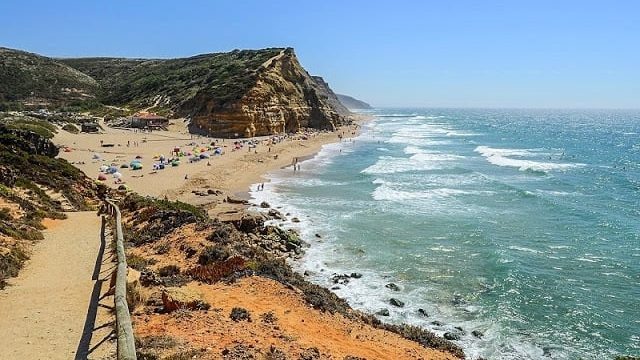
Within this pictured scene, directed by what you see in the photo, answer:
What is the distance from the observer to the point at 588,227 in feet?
93.2

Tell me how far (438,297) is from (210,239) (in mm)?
8764

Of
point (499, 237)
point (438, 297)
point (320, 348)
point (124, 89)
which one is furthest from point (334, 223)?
point (124, 89)

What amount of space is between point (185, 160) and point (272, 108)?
27.3 m

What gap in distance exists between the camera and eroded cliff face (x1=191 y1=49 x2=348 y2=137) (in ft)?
222

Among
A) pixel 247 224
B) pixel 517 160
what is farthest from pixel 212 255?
pixel 517 160

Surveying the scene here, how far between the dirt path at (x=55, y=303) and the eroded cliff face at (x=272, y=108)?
2173 inches

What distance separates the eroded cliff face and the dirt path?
55192 mm

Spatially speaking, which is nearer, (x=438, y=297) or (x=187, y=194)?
(x=438, y=297)

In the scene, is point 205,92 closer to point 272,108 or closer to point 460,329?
point 272,108

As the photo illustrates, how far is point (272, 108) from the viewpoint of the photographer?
236 feet

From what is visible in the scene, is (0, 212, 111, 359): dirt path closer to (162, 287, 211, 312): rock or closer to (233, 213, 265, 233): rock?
(162, 287, 211, 312): rock

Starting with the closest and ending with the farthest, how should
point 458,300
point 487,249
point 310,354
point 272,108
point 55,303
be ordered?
point 310,354
point 55,303
point 458,300
point 487,249
point 272,108

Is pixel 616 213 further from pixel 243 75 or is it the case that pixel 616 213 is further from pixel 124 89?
pixel 124 89

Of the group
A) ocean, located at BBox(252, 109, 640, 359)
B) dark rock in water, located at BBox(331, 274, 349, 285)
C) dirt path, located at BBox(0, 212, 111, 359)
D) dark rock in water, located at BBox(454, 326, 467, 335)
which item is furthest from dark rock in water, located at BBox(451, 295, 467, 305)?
dirt path, located at BBox(0, 212, 111, 359)
